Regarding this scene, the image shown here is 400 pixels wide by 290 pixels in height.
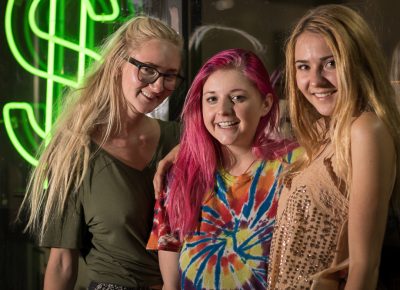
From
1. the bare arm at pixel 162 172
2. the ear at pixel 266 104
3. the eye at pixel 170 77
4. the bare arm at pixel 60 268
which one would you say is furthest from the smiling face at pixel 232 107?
the bare arm at pixel 60 268

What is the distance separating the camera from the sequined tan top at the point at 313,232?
1410 mm

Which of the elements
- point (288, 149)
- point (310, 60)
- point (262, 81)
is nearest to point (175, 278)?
point (288, 149)

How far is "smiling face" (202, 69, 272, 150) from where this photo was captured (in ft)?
5.43

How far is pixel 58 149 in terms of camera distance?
2096mm

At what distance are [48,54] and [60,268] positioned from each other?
1.24 m

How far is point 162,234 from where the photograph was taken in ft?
5.75

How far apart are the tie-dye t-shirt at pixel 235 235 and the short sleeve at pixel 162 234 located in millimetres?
40

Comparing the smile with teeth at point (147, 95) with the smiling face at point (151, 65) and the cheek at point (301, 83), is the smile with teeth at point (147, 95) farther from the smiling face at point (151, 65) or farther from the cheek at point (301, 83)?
the cheek at point (301, 83)

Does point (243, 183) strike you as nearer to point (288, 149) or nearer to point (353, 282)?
point (288, 149)

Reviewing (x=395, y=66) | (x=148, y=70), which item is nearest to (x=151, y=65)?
(x=148, y=70)

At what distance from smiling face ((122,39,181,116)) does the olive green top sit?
0.72ft

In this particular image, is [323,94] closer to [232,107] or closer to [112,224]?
[232,107]

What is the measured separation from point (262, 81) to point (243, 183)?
0.98 ft

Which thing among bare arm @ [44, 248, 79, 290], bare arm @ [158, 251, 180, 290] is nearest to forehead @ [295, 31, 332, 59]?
bare arm @ [158, 251, 180, 290]
